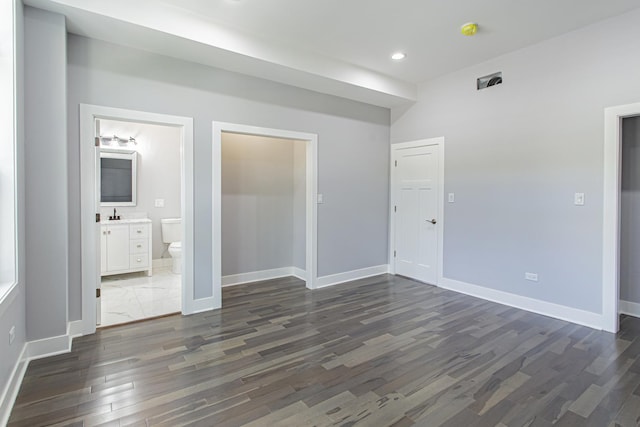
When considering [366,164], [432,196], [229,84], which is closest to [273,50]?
[229,84]

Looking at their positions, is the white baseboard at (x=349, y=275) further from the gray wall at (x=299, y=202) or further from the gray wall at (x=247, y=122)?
the gray wall at (x=299, y=202)

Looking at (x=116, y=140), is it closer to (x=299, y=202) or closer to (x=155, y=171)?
(x=155, y=171)

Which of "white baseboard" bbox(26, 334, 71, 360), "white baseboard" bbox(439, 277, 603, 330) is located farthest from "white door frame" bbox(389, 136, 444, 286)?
"white baseboard" bbox(26, 334, 71, 360)

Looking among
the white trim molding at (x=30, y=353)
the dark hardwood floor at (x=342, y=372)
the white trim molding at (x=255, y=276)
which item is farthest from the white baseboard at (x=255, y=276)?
the white trim molding at (x=30, y=353)

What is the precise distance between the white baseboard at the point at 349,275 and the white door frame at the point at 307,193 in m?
0.14

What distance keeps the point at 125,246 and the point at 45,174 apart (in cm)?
253

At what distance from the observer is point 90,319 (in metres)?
3.02

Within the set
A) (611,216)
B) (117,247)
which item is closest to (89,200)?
(117,247)

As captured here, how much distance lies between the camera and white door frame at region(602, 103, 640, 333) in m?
3.07

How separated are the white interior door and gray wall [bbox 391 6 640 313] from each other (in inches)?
8.6

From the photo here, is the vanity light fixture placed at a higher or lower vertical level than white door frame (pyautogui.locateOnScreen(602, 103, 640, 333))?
higher

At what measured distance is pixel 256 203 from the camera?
491cm

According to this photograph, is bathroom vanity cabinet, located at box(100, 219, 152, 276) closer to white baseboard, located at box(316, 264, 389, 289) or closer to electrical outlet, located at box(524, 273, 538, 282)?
white baseboard, located at box(316, 264, 389, 289)

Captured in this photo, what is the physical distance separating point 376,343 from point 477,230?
7.13 ft
